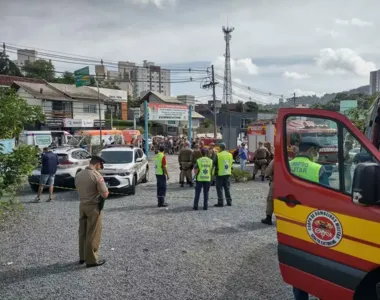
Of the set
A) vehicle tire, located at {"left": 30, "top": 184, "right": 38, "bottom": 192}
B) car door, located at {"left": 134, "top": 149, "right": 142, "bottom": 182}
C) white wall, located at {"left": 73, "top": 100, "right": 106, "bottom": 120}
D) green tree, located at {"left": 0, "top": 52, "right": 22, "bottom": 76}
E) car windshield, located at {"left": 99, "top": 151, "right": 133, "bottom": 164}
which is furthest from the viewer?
green tree, located at {"left": 0, "top": 52, "right": 22, "bottom": 76}

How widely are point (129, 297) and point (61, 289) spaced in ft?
3.22

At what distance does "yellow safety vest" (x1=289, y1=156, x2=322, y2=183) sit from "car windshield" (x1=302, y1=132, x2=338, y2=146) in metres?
0.22

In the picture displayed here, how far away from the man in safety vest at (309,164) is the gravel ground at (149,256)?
6.22ft

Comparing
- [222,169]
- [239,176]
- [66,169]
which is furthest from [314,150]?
[239,176]

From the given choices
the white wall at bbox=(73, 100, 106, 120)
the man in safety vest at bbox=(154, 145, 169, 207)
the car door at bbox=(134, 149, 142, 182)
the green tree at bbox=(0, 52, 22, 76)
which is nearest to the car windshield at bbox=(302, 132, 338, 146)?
the man in safety vest at bbox=(154, 145, 169, 207)

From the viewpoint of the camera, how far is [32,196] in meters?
11.8

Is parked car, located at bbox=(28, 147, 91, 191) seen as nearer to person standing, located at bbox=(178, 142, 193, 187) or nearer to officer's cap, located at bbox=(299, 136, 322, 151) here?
person standing, located at bbox=(178, 142, 193, 187)

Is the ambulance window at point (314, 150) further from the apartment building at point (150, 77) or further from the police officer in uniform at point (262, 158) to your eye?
the apartment building at point (150, 77)

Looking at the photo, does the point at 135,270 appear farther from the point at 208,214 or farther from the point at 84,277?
the point at 208,214

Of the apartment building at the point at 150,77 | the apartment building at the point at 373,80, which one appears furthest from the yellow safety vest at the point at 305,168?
the apartment building at the point at 150,77

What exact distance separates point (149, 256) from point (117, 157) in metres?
7.23

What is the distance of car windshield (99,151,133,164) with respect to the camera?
12.4 meters

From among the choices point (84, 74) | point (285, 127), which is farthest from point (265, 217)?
point (84, 74)

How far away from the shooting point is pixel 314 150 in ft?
11.3
